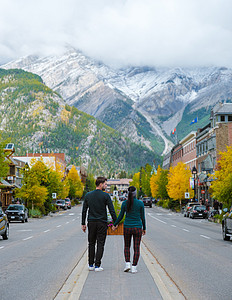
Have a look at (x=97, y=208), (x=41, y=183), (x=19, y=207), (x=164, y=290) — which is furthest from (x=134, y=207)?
→ (x=41, y=183)

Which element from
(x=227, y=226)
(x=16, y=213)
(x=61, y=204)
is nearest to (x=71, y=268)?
(x=227, y=226)

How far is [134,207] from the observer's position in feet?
35.6

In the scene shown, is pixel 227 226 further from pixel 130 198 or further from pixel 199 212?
pixel 199 212

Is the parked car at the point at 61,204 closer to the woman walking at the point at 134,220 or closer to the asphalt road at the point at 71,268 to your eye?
the asphalt road at the point at 71,268

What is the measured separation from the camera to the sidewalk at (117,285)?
830 cm

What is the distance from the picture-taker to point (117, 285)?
9.24 meters

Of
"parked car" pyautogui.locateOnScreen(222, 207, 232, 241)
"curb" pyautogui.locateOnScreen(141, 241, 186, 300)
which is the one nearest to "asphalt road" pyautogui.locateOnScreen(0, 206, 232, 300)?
"curb" pyautogui.locateOnScreen(141, 241, 186, 300)

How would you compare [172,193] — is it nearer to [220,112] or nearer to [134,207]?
[220,112]

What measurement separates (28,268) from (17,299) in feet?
13.5

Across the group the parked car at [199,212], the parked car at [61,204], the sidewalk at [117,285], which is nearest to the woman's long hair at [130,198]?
the sidewalk at [117,285]

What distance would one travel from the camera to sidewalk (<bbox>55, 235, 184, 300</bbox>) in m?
8.30

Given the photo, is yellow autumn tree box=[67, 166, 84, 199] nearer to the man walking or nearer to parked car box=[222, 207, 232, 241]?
parked car box=[222, 207, 232, 241]

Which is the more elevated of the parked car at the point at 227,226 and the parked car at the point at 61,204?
the parked car at the point at 61,204

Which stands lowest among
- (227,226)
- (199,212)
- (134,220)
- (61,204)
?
(227,226)
